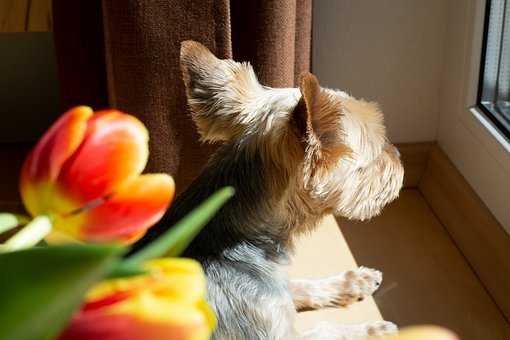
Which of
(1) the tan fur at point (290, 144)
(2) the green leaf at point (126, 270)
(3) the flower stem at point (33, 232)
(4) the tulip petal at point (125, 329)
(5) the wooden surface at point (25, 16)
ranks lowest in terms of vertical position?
(1) the tan fur at point (290, 144)

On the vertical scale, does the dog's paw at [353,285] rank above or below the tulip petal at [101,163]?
below

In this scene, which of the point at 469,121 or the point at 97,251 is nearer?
the point at 97,251

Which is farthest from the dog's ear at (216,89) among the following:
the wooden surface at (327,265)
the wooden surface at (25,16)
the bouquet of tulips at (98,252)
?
the bouquet of tulips at (98,252)

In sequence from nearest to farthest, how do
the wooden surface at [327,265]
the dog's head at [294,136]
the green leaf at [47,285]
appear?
1. the green leaf at [47,285]
2. the dog's head at [294,136]
3. the wooden surface at [327,265]

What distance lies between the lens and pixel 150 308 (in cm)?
22

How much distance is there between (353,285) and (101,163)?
1.10 m

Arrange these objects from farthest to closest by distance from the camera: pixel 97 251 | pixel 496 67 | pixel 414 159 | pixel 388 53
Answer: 1. pixel 414 159
2. pixel 388 53
3. pixel 496 67
4. pixel 97 251

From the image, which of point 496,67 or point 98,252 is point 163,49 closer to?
point 496,67

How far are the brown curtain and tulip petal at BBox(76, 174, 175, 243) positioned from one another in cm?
93

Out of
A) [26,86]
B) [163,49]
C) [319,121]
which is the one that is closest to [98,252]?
[319,121]

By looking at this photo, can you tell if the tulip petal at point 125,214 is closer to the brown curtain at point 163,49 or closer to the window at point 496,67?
the brown curtain at point 163,49

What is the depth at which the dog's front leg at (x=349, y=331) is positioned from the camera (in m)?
1.17

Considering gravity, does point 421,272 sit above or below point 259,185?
below

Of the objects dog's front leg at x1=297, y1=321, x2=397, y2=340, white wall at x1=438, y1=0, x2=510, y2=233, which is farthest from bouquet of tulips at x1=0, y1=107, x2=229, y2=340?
white wall at x1=438, y1=0, x2=510, y2=233
